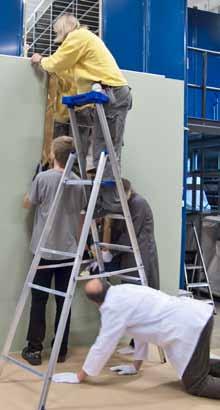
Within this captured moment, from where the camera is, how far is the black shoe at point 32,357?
383 centimetres

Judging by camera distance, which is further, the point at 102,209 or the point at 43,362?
the point at 43,362

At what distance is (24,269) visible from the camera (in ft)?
13.4

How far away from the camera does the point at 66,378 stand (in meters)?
3.48

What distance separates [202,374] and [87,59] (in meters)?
2.14

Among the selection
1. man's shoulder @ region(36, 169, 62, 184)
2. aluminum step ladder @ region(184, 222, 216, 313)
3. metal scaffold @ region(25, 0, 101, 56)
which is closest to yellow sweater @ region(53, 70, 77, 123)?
man's shoulder @ region(36, 169, 62, 184)

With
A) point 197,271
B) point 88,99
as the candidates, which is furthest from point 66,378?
point 197,271

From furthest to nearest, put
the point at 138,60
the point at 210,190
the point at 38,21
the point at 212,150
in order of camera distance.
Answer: the point at 210,190, the point at 212,150, the point at 38,21, the point at 138,60

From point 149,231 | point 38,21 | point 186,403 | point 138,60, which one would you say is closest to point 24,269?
point 149,231

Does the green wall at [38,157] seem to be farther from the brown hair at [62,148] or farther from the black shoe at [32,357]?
the brown hair at [62,148]

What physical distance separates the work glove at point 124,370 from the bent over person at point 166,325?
0.52 metres

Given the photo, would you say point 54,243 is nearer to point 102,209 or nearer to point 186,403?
point 102,209

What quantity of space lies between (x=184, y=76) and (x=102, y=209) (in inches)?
90.4

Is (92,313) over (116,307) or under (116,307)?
under

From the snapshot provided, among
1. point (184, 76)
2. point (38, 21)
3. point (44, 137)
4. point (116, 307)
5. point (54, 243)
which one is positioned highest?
point (38, 21)
